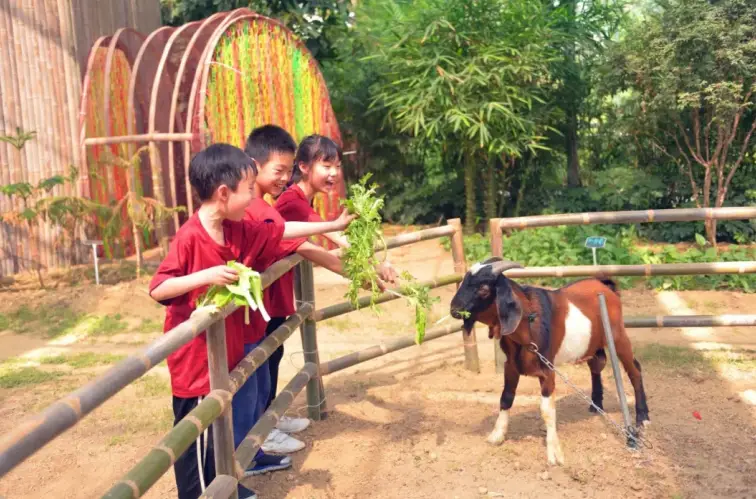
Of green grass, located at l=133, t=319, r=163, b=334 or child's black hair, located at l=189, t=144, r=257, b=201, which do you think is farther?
green grass, located at l=133, t=319, r=163, b=334

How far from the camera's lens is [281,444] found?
13.7 feet

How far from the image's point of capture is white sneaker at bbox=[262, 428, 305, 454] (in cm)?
416

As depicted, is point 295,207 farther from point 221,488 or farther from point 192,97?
point 192,97

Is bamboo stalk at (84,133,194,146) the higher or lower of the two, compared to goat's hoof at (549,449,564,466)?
higher

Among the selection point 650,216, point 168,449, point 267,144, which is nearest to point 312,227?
point 267,144

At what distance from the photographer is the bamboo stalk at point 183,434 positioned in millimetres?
2184

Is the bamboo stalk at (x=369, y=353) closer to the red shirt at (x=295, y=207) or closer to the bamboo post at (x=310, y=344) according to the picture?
the bamboo post at (x=310, y=344)

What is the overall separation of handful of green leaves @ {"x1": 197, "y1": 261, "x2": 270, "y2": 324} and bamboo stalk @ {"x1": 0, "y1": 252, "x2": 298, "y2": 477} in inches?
2.3

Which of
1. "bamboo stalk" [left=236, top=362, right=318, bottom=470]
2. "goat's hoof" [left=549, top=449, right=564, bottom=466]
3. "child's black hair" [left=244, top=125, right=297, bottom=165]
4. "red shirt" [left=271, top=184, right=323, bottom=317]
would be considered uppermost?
"child's black hair" [left=244, top=125, right=297, bottom=165]

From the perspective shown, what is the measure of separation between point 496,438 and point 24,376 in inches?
145

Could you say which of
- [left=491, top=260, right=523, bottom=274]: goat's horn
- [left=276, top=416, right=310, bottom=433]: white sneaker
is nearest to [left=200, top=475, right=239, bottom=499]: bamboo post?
[left=276, top=416, right=310, bottom=433]: white sneaker

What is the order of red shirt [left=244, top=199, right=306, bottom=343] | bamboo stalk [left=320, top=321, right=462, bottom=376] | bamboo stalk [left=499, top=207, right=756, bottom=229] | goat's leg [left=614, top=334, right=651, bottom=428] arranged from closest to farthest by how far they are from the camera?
red shirt [left=244, top=199, right=306, bottom=343]
goat's leg [left=614, top=334, right=651, bottom=428]
bamboo stalk [left=320, top=321, right=462, bottom=376]
bamboo stalk [left=499, top=207, right=756, bottom=229]

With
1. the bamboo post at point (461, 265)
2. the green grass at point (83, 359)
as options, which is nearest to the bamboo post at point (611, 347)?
the bamboo post at point (461, 265)

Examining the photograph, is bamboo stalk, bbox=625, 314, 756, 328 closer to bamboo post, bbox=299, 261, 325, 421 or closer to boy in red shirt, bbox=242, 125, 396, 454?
bamboo post, bbox=299, 261, 325, 421
